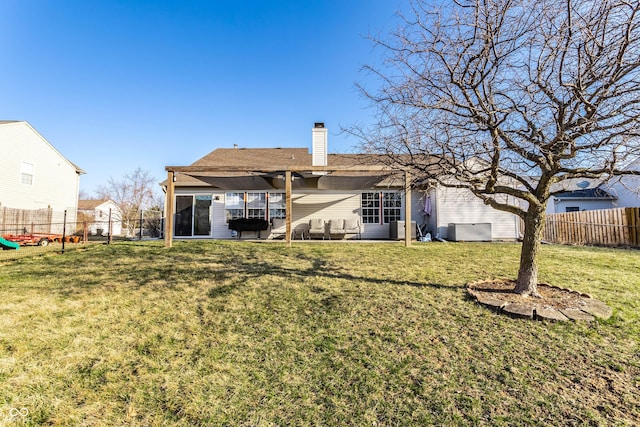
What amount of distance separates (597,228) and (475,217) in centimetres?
441

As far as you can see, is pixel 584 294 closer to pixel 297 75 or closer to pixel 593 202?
pixel 297 75

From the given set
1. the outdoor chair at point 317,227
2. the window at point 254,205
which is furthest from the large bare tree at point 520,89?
the window at point 254,205

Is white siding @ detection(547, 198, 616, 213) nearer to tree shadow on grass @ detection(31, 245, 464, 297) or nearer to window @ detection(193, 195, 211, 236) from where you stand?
tree shadow on grass @ detection(31, 245, 464, 297)

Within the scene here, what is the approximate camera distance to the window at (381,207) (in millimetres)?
12531

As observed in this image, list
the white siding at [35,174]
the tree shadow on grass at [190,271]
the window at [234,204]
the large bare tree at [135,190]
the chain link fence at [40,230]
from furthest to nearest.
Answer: the large bare tree at [135,190]
the white siding at [35,174]
the window at [234,204]
the chain link fence at [40,230]
the tree shadow on grass at [190,271]

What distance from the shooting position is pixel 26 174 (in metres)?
15.5

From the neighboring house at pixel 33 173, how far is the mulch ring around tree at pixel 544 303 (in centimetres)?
2069

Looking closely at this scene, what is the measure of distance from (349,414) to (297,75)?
12.0m

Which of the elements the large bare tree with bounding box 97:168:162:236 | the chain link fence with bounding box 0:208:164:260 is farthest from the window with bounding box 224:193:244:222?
the large bare tree with bounding box 97:168:162:236

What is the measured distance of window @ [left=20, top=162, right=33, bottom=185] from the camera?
15.3 meters

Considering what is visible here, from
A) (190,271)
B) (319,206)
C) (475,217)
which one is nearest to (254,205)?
(319,206)

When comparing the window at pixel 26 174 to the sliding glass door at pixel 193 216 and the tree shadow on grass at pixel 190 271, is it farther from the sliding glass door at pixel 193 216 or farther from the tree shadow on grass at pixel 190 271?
the tree shadow on grass at pixel 190 271

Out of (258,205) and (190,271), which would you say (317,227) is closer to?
(258,205)

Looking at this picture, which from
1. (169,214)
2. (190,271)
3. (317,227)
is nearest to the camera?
(190,271)
